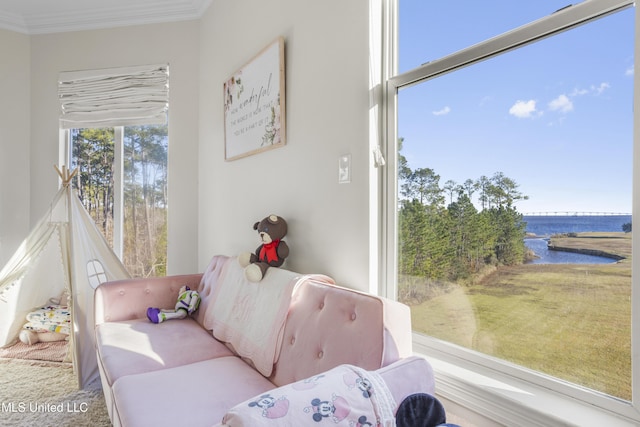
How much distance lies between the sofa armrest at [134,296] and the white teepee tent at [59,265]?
0.31 metres

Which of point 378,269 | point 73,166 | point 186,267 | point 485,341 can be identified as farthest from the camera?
point 73,166

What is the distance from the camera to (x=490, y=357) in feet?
4.06

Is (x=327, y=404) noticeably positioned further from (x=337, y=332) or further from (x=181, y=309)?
(x=181, y=309)

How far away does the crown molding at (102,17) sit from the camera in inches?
125

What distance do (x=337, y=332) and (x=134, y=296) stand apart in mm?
1620

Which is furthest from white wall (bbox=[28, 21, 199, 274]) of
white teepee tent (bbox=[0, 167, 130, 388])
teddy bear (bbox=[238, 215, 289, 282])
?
teddy bear (bbox=[238, 215, 289, 282])

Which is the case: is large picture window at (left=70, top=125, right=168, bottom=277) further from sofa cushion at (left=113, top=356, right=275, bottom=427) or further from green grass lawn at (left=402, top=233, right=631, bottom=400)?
green grass lawn at (left=402, top=233, right=631, bottom=400)

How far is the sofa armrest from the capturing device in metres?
2.25

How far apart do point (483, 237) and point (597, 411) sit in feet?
1.77

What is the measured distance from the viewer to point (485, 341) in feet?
4.13

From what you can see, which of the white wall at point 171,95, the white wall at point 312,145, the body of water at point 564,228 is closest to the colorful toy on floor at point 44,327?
the white wall at point 171,95

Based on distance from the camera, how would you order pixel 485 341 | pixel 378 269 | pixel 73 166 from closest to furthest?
pixel 485 341
pixel 378 269
pixel 73 166

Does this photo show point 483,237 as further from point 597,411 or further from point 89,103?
point 89,103

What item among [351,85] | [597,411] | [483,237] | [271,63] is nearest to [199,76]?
[271,63]
